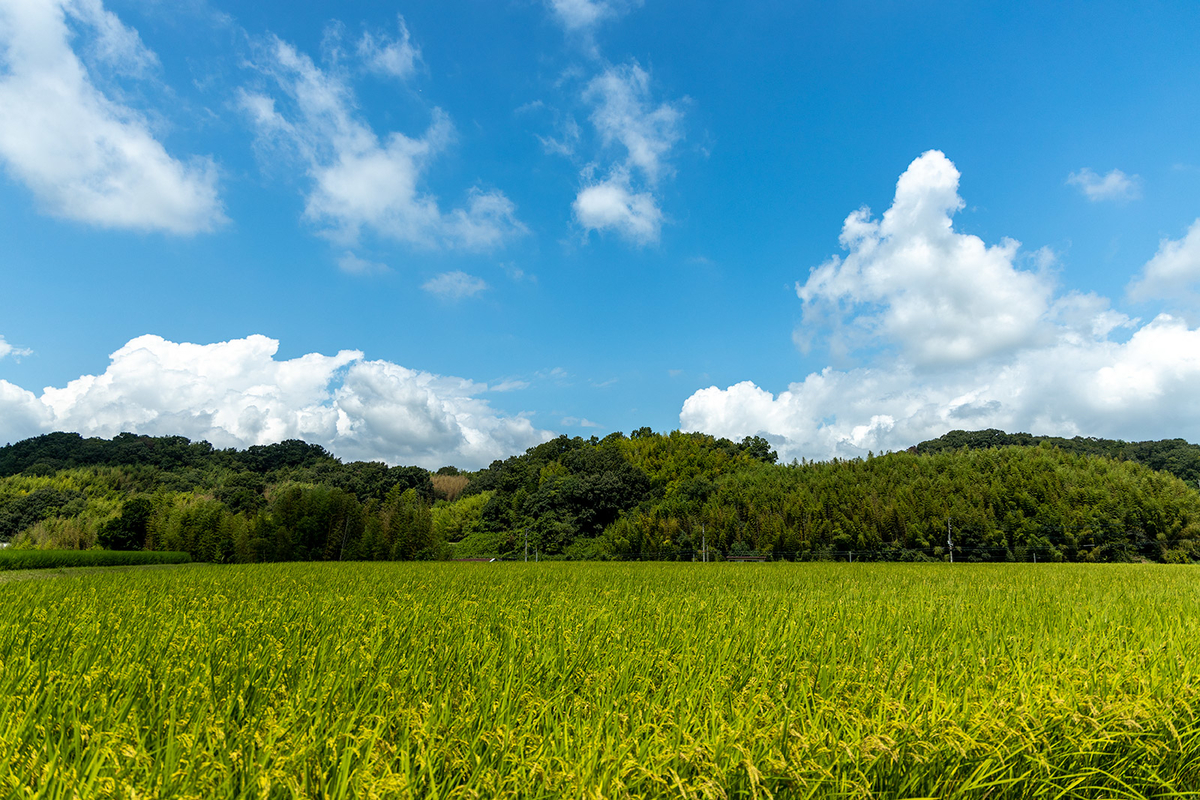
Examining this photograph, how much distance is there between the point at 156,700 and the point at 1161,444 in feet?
295

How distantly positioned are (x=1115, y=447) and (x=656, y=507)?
5873cm

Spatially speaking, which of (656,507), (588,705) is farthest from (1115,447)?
(588,705)

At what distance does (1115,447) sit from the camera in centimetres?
6394

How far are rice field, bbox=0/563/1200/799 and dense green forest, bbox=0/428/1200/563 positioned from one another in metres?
30.1

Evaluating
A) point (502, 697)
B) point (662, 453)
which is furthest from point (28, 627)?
point (662, 453)

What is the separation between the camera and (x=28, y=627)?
3.46 metres

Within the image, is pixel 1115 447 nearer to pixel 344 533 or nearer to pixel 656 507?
pixel 656 507

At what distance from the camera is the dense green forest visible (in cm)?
3114

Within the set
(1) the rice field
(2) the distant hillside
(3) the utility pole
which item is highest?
(2) the distant hillside

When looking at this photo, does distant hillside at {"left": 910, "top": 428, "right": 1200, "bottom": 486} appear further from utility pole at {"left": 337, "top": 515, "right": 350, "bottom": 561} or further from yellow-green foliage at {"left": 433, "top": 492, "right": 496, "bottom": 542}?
utility pole at {"left": 337, "top": 515, "right": 350, "bottom": 561}

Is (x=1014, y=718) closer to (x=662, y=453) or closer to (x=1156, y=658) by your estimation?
(x=1156, y=658)

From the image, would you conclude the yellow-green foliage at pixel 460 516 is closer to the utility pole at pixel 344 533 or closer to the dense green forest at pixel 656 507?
the dense green forest at pixel 656 507

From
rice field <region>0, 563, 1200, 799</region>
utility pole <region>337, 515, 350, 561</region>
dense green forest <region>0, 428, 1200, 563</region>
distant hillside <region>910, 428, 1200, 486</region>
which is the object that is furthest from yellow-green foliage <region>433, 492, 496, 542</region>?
rice field <region>0, 563, 1200, 799</region>

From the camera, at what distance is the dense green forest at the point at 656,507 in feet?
102
